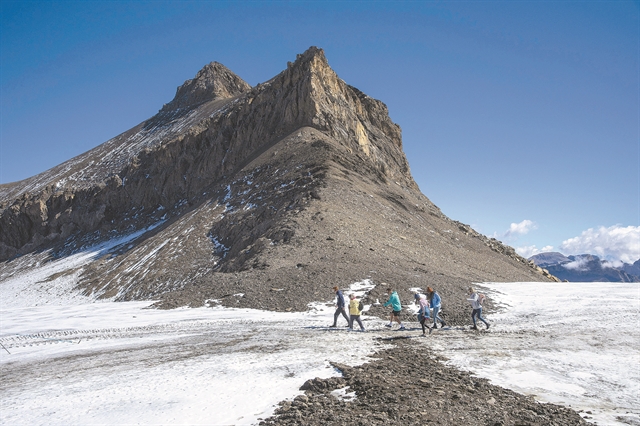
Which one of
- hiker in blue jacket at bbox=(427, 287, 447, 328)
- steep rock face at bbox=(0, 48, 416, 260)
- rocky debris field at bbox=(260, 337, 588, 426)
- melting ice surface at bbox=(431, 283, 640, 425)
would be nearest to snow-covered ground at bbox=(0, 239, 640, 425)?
melting ice surface at bbox=(431, 283, 640, 425)

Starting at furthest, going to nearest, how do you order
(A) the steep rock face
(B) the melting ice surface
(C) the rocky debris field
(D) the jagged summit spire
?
(D) the jagged summit spire → (A) the steep rock face → (B) the melting ice surface → (C) the rocky debris field

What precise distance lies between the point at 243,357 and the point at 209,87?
117443 mm

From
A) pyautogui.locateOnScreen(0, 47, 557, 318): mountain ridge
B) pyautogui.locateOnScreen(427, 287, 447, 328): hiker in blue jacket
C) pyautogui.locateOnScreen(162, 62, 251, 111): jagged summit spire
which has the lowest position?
pyautogui.locateOnScreen(427, 287, 447, 328): hiker in blue jacket

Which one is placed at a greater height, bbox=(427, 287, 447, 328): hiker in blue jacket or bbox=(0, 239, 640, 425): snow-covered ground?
bbox=(427, 287, 447, 328): hiker in blue jacket

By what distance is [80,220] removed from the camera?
73.8 m

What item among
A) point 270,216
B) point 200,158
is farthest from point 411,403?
point 200,158

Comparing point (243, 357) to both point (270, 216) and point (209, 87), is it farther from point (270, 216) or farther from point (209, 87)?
point (209, 87)

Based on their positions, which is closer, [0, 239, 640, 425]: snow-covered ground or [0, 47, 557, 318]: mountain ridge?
[0, 239, 640, 425]: snow-covered ground

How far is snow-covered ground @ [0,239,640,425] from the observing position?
7.61 meters

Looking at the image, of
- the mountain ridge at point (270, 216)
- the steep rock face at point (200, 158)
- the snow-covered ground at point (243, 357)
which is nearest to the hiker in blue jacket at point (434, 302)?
the snow-covered ground at point (243, 357)

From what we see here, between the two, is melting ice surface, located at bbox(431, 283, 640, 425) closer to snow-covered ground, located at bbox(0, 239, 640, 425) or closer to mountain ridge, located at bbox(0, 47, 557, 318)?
snow-covered ground, located at bbox(0, 239, 640, 425)

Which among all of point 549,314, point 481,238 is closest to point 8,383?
point 549,314

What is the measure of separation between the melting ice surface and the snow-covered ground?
0.04 meters

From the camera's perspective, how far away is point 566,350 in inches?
463
